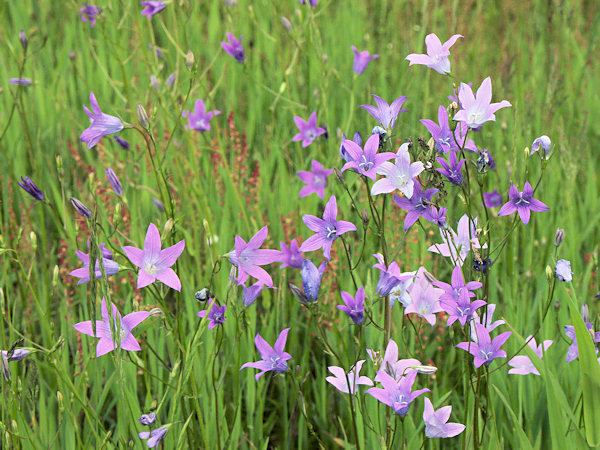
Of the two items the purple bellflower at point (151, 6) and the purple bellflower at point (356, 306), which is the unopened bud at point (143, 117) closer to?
the purple bellflower at point (356, 306)

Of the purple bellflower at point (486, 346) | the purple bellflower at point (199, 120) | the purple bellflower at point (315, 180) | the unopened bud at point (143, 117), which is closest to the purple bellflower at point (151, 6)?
the purple bellflower at point (199, 120)

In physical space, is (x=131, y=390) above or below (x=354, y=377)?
below

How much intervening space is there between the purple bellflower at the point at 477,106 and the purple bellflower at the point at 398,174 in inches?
5.9

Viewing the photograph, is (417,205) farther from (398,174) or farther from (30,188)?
(30,188)

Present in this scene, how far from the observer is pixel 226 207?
2645mm

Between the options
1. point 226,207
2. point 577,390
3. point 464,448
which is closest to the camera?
point 464,448

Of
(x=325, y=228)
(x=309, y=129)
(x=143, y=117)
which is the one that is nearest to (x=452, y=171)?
(x=325, y=228)

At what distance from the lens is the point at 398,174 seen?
4.34ft

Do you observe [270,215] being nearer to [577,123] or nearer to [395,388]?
[395,388]

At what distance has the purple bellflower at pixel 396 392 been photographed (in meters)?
1.24

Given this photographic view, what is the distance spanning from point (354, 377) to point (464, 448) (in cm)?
36

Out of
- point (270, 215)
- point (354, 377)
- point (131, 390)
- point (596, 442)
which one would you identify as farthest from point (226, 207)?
point (596, 442)

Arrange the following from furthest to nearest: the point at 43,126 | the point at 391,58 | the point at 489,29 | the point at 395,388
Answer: the point at 489,29, the point at 391,58, the point at 43,126, the point at 395,388

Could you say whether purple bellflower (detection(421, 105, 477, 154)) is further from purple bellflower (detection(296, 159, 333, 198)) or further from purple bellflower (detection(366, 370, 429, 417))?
purple bellflower (detection(296, 159, 333, 198))
